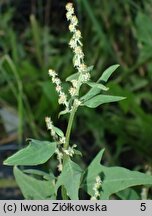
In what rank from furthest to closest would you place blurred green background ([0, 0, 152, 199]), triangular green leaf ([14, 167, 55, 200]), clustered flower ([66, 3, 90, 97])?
blurred green background ([0, 0, 152, 199])
triangular green leaf ([14, 167, 55, 200])
clustered flower ([66, 3, 90, 97])

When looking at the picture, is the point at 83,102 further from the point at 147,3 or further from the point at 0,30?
the point at 0,30

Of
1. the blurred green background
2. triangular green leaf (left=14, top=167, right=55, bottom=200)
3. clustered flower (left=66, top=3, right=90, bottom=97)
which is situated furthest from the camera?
the blurred green background

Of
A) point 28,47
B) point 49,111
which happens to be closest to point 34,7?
point 28,47

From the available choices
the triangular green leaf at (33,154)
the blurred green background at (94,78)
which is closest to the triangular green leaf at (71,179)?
Answer: the triangular green leaf at (33,154)

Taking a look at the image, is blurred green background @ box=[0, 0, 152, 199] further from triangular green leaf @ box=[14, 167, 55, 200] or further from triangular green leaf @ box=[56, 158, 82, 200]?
triangular green leaf @ box=[56, 158, 82, 200]

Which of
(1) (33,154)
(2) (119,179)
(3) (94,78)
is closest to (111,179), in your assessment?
(2) (119,179)

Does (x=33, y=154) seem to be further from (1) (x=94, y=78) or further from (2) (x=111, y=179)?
(1) (x=94, y=78)

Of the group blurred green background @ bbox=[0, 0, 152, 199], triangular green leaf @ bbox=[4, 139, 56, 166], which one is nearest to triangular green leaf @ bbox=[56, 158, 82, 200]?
triangular green leaf @ bbox=[4, 139, 56, 166]
